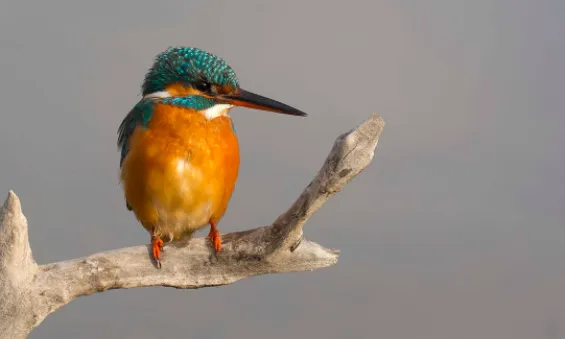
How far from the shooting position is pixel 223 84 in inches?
250

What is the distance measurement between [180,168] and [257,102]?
2.98ft

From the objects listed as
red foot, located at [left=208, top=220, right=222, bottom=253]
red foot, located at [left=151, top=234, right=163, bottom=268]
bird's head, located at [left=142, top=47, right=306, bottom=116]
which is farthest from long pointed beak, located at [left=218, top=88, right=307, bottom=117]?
red foot, located at [left=151, top=234, right=163, bottom=268]

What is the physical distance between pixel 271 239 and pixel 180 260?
0.84 m

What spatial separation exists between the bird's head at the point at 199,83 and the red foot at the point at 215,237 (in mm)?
947

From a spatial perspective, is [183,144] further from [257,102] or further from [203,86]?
[257,102]

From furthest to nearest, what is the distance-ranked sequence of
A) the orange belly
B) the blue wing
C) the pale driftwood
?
1. the blue wing
2. the orange belly
3. the pale driftwood

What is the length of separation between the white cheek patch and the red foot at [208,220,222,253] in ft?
2.87

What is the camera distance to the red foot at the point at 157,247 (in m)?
6.36

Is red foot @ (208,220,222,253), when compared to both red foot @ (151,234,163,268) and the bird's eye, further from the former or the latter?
the bird's eye

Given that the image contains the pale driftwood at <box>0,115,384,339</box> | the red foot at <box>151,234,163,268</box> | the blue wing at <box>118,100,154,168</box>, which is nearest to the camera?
the pale driftwood at <box>0,115,384,339</box>

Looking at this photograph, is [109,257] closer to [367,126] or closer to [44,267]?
[44,267]

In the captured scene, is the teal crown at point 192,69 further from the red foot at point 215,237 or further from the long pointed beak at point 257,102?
the red foot at point 215,237

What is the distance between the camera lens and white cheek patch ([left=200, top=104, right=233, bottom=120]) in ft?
20.6

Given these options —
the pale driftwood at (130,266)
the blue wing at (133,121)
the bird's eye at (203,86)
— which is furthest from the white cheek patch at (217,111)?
the pale driftwood at (130,266)
